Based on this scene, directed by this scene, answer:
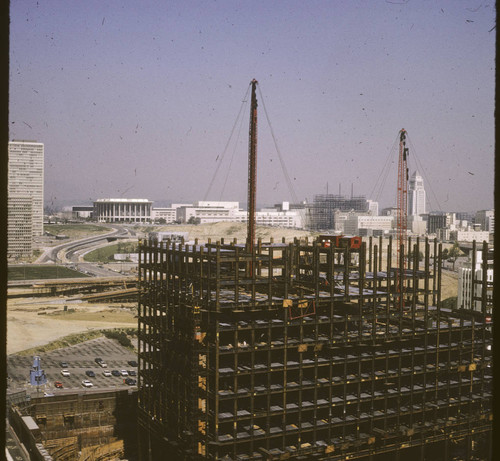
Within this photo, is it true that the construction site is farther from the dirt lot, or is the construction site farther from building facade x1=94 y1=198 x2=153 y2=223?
building facade x1=94 y1=198 x2=153 y2=223

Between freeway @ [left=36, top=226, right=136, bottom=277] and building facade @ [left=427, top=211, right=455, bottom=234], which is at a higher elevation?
building facade @ [left=427, top=211, right=455, bottom=234]

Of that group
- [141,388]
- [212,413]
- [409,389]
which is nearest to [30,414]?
[141,388]

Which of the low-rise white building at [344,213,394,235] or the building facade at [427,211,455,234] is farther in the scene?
Answer: the low-rise white building at [344,213,394,235]

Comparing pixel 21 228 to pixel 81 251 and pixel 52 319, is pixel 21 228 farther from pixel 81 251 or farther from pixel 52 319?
pixel 52 319

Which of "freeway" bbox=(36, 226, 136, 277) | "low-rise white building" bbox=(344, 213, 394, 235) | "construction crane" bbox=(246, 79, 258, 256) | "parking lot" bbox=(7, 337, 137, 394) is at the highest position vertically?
"construction crane" bbox=(246, 79, 258, 256)

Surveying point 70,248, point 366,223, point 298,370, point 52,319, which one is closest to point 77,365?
point 52,319

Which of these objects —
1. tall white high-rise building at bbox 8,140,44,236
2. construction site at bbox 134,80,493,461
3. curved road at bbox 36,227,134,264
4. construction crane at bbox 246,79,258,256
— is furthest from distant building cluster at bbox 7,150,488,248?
construction site at bbox 134,80,493,461

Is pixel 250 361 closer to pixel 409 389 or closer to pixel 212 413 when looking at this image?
pixel 212 413
